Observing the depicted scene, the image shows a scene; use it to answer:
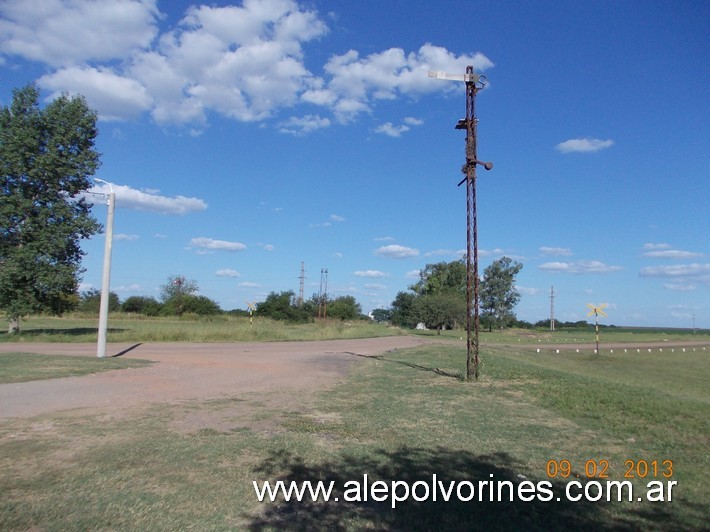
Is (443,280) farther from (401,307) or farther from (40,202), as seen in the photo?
(40,202)

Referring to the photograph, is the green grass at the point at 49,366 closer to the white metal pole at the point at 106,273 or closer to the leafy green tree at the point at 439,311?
the white metal pole at the point at 106,273

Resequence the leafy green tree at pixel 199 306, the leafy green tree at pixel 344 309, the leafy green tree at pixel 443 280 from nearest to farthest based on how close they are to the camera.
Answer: the leafy green tree at pixel 199 306, the leafy green tree at pixel 344 309, the leafy green tree at pixel 443 280

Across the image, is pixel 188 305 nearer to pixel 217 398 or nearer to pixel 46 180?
pixel 46 180

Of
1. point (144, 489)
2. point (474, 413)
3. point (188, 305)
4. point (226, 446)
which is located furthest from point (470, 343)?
point (188, 305)

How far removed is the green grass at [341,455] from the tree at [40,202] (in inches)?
840

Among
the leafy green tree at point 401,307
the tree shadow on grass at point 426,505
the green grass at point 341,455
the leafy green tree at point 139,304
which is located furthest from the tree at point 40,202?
the leafy green tree at point 401,307

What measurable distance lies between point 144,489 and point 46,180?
28074mm

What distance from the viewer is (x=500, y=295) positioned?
107 metres

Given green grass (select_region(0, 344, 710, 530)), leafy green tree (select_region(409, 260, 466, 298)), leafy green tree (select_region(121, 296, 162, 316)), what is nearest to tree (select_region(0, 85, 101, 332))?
green grass (select_region(0, 344, 710, 530))

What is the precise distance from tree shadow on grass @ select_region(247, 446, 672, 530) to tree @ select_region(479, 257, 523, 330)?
103 m

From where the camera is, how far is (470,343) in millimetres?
14164
